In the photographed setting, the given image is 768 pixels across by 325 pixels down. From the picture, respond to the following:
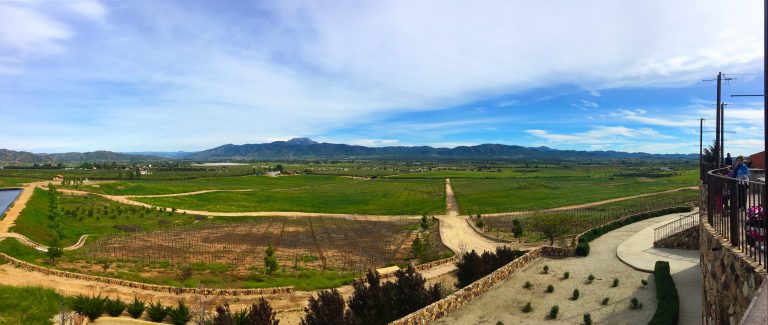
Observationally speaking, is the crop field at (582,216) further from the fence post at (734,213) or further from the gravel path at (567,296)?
the fence post at (734,213)

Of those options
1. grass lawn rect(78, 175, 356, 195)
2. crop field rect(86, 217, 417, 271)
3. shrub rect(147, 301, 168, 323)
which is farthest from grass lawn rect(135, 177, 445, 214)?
shrub rect(147, 301, 168, 323)

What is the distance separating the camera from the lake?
53850mm

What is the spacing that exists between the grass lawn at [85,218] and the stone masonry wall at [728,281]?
51.0 m

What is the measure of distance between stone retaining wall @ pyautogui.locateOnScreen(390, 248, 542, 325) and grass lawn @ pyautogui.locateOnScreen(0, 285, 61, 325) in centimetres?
1419

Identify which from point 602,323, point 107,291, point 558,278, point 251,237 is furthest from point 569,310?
point 251,237

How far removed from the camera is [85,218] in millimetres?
56781

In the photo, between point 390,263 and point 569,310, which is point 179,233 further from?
point 569,310

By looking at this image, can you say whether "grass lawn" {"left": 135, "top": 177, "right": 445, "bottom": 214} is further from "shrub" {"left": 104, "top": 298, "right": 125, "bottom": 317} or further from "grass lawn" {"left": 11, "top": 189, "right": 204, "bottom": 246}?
"shrub" {"left": 104, "top": 298, "right": 125, "bottom": 317}

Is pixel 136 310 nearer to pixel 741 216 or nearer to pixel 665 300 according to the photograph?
pixel 741 216

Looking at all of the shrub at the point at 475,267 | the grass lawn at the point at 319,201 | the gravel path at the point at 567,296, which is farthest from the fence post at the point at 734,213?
the grass lawn at the point at 319,201

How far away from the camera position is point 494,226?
2002 inches

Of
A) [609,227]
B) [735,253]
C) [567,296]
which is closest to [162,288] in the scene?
[567,296]

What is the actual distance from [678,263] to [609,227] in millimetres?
14614

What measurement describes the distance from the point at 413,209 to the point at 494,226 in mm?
22601
